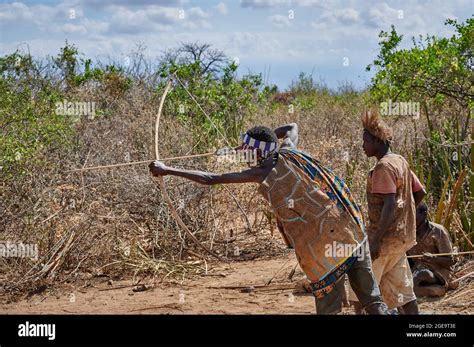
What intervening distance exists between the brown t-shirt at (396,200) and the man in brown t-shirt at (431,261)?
1.15 m

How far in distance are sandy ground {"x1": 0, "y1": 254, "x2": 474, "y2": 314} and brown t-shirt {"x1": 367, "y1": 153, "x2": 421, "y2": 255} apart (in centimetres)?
134

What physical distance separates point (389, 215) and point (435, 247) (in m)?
1.69

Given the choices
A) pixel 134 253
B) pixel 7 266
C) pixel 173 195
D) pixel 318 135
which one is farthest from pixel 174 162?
pixel 318 135

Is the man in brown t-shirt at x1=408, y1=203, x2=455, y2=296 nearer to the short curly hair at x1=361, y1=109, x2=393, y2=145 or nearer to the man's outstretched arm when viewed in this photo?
the short curly hair at x1=361, y1=109, x2=393, y2=145

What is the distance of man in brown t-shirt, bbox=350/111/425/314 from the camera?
527 centimetres

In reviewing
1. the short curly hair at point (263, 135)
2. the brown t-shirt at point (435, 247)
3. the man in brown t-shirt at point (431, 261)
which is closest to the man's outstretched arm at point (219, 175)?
the short curly hair at point (263, 135)

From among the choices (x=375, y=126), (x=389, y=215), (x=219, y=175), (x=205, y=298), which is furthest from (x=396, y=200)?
(x=205, y=298)

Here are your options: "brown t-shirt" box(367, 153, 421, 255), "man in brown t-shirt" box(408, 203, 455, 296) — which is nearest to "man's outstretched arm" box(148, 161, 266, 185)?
"brown t-shirt" box(367, 153, 421, 255)

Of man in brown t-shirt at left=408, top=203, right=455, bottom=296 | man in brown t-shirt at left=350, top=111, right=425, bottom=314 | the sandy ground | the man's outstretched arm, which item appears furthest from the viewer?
the sandy ground

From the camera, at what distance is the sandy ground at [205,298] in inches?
270
